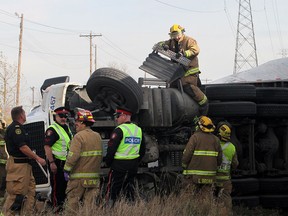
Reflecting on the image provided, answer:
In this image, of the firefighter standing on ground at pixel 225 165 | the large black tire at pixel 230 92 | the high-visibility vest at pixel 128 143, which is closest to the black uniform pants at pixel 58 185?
the high-visibility vest at pixel 128 143

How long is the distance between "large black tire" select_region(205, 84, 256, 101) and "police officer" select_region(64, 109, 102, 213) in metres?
2.91

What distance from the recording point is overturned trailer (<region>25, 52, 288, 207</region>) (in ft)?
23.0

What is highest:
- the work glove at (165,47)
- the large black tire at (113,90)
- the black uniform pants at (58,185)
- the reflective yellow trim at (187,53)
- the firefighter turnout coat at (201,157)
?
the work glove at (165,47)

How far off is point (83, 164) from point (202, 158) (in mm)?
1642

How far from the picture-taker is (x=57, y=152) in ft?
21.7

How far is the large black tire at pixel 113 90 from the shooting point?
676cm

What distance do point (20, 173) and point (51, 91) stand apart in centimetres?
160

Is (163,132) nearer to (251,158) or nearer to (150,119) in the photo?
(150,119)

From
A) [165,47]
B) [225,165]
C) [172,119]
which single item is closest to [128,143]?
[172,119]

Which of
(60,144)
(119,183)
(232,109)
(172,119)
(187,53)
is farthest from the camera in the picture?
(232,109)

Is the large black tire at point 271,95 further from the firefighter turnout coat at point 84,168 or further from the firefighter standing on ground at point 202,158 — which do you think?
the firefighter turnout coat at point 84,168

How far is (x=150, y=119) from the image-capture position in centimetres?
707

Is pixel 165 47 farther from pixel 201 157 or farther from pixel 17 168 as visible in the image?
pixel 17 168

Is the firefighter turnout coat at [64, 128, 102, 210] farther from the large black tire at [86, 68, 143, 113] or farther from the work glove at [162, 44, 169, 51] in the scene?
the work glove at [162, 44, 169, 51]
